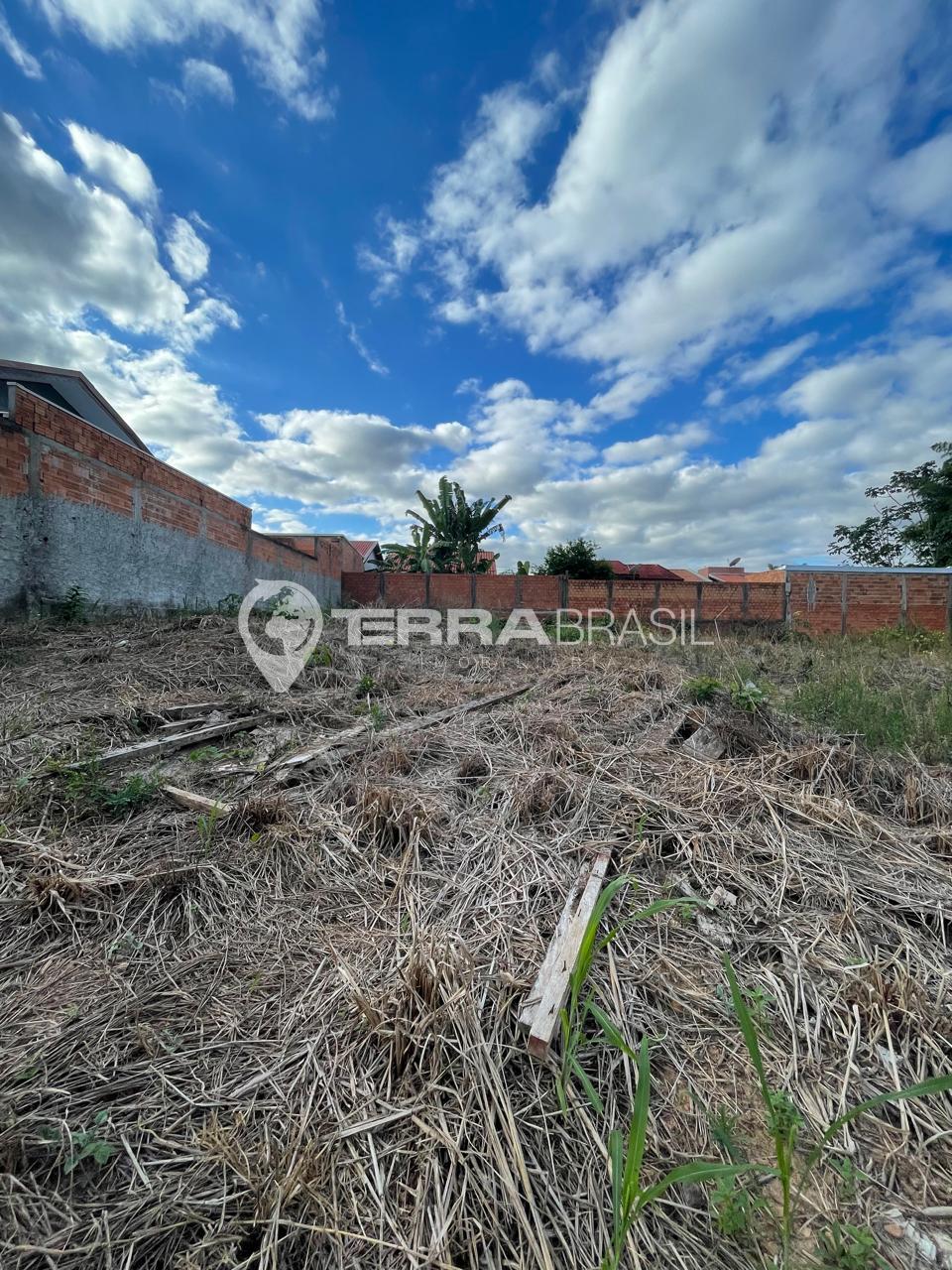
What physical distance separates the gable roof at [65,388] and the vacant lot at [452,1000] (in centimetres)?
872

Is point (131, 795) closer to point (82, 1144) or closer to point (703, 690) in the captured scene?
point (82, 1144)

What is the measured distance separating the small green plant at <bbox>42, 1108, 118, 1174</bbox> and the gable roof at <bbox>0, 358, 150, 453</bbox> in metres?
9.56

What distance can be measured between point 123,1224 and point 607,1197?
85 cm

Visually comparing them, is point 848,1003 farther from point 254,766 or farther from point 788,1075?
point 254,766

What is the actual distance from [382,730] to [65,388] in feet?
34.9

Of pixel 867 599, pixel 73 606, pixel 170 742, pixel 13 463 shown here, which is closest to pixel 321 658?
pixel 170 742

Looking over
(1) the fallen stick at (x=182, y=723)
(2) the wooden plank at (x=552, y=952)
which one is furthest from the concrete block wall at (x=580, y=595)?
(2) the wooden plank at (x=552, y=952)

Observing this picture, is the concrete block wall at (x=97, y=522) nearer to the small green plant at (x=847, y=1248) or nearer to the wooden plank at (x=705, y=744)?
the wooden plank at (x=705, y=744)

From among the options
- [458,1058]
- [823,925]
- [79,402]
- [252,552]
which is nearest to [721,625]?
[252,552]

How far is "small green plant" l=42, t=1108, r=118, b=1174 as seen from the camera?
0.90 metres

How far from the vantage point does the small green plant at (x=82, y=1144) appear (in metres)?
0.90

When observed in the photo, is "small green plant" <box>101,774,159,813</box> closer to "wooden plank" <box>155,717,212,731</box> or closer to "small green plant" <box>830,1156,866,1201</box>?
"wooden plank" <box>155,717,212,731</box>

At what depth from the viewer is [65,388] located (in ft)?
29.9

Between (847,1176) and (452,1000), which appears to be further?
(452,1000)
